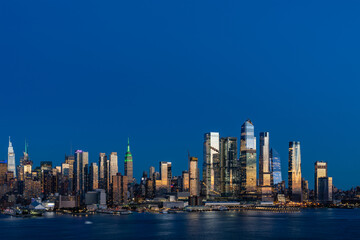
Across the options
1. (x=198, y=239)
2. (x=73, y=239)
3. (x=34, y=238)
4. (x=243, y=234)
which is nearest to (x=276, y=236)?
(x=243, y=234)

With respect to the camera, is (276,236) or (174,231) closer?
(276,236)

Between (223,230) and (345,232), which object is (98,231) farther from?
(345,232)

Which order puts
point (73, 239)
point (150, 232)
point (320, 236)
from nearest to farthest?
point (73, 239) → point (320, 236) → point (150, 232)

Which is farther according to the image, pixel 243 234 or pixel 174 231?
pixel 174 231

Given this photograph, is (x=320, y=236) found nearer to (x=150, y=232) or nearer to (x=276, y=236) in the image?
(x=276, y=236)

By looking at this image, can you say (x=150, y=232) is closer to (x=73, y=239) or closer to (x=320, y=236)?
(x=73, y=239)

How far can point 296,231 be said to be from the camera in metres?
156

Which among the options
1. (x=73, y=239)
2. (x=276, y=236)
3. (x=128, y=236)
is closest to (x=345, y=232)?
(x=276, y=236)

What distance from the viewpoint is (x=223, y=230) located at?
158m

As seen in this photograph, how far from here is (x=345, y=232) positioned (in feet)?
510

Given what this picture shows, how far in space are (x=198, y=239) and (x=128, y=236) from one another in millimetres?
19270

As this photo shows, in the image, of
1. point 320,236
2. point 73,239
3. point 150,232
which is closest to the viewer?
point 73,239

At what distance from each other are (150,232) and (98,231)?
1580 cm

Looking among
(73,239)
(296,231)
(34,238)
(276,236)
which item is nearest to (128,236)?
(73,239)
